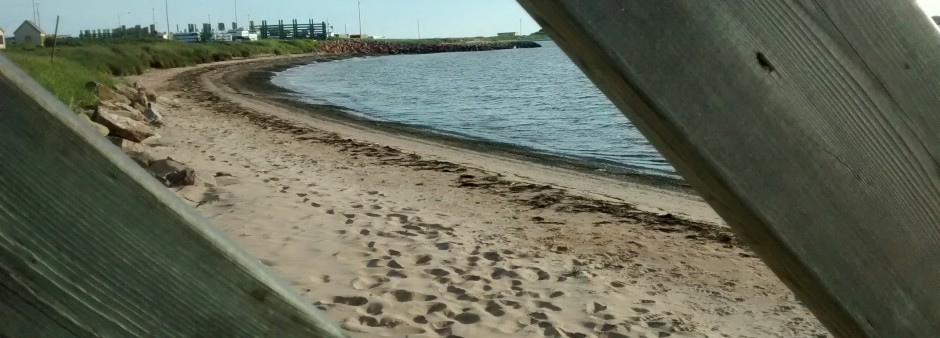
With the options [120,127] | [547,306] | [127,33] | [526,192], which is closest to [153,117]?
[120,127]

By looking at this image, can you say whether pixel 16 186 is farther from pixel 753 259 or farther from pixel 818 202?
pixel 753 259

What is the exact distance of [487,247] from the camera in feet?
21.4

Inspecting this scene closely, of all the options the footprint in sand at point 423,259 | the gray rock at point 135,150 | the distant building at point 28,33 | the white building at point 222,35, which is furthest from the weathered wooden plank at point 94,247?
the white building at point 222,35

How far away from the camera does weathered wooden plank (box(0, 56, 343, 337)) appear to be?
0.68 metres

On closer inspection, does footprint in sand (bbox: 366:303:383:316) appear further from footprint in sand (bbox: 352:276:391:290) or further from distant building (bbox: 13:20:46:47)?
distant building (bbox: 13:20:46:47)

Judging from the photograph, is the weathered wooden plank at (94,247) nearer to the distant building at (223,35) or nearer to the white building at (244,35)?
the distant building at (223,35)

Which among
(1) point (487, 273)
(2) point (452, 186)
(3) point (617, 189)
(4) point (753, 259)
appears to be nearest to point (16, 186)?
(1) point (487, 273)

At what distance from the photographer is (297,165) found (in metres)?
11.3

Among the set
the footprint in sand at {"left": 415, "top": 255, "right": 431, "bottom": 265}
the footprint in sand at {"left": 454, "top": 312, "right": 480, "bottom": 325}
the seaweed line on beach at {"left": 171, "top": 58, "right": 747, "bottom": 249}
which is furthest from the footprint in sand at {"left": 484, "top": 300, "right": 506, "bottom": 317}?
the seaweed line on beach at {"left": 171, "top": 58, "right": 747, "bottom": 249}

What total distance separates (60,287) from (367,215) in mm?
6897

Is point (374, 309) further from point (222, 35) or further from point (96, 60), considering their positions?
point (222, 35)

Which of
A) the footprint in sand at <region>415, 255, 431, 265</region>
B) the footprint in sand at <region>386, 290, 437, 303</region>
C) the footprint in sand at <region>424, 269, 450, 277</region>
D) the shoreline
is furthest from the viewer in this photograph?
the shoreline

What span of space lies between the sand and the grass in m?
2.80

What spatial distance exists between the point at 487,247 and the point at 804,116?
578 centimetres
